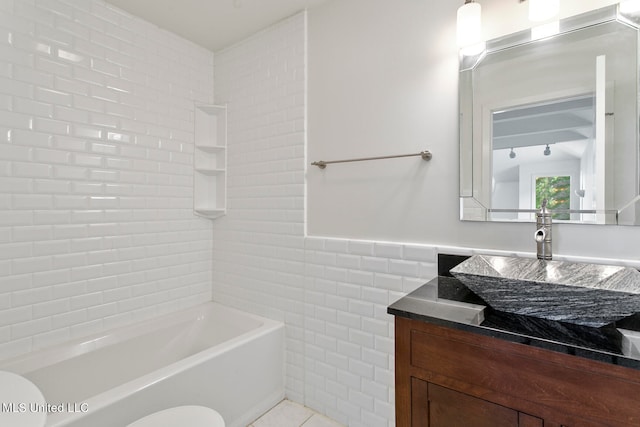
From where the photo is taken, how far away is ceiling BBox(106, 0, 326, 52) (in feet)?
6.63

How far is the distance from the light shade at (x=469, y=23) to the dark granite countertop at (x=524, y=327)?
1.14m

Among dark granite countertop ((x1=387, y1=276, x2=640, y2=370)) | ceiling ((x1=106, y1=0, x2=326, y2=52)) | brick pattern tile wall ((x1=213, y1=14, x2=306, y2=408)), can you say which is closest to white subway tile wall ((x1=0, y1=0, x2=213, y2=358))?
ceiling ((x1=106, y1=0, x2=326, y2=52))

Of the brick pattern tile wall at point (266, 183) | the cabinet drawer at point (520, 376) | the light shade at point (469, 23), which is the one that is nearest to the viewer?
the cabinet drawer at point (520, 376)

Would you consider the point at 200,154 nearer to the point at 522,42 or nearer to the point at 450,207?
the point at 450,207

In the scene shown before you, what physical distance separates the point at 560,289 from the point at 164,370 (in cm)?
174

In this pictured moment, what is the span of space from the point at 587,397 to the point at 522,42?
1362 mm

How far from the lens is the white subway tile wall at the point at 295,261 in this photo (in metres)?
1.78

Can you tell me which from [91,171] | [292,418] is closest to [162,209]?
[91,171]

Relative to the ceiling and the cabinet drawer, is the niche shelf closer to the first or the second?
the ceiling

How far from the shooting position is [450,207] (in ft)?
5.21

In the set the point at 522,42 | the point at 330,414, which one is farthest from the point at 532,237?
the point at 330,414

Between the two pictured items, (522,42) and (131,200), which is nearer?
(522,42)

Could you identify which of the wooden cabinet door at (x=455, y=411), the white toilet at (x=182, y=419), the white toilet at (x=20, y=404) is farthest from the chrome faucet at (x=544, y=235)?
the white toilet at (x=20, y=404)

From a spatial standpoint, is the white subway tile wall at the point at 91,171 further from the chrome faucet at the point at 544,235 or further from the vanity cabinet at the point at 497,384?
A: the chrome faucet at the point at 544,235
